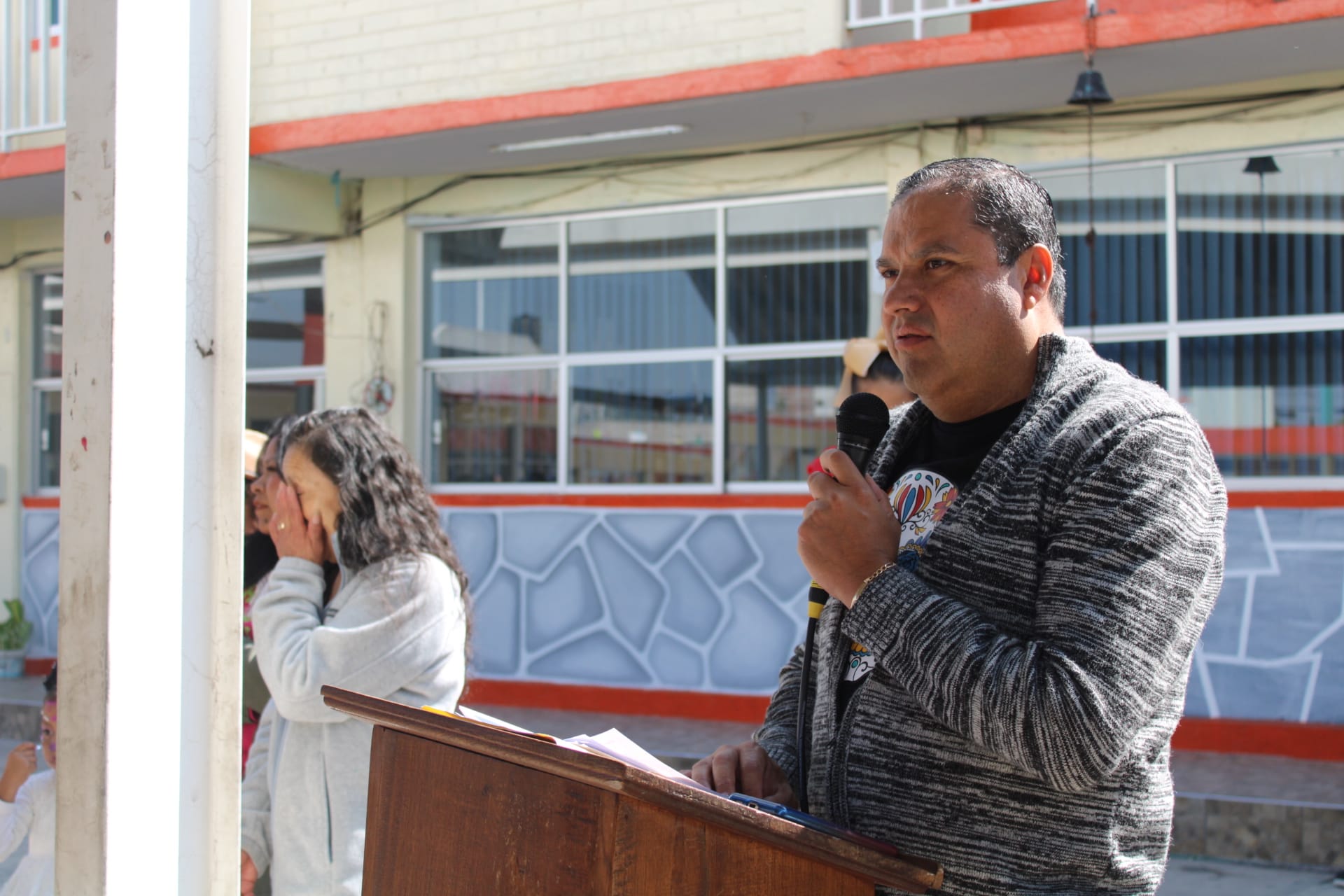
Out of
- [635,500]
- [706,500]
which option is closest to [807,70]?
[706,500]

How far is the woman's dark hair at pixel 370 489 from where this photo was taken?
288 centimetres

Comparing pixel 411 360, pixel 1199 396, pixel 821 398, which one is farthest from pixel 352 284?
pixel 1199 396

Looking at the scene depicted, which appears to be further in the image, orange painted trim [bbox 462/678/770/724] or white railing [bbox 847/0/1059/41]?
orange painted trim [bbox 462/678/770/724]

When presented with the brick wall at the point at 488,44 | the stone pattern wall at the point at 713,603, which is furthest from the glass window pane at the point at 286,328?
the stone pattern wall at the point at 713,603

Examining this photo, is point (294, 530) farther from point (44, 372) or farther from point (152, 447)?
point (44, 372)

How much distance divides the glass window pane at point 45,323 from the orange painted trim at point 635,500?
405 cm

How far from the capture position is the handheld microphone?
5.97ft

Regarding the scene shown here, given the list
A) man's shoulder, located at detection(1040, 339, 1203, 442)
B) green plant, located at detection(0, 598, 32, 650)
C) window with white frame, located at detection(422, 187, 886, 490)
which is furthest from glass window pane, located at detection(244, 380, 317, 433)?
man's shoulder, located at detection(1040, 339, 1203, 442)

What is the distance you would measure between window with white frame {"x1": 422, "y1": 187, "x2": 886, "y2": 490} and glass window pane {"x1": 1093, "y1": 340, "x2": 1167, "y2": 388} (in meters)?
1.43

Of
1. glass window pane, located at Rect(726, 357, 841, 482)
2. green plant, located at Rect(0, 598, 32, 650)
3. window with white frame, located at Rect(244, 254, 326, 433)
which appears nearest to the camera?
glass window pane, located at Rect(726, 357, 841, 482)

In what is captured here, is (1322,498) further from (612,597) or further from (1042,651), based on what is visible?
(1042,651)

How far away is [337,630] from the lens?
2.73 m

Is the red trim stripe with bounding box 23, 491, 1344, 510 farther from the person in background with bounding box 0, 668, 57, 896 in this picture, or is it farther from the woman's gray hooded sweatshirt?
the woman's gray hooded sweatshirt

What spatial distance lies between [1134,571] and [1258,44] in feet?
18.3
